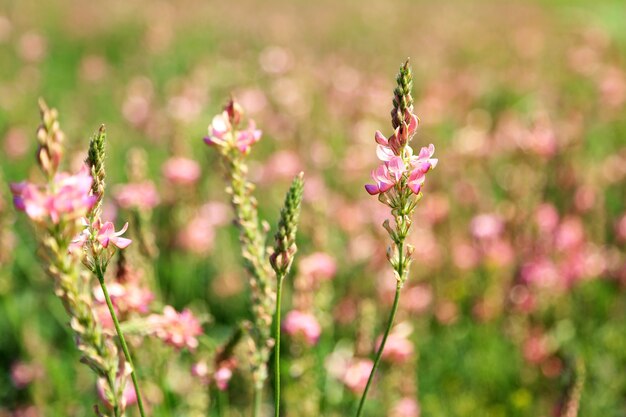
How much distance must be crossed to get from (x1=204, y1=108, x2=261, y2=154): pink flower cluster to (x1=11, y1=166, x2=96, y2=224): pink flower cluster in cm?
58

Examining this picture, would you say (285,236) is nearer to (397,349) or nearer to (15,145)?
(397,349)

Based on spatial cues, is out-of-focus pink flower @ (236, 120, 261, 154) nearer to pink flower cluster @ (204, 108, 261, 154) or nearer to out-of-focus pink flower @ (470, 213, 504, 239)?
pink flower cluster @ (204, 108, 261, 154)

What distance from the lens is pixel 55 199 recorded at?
3.56 ft

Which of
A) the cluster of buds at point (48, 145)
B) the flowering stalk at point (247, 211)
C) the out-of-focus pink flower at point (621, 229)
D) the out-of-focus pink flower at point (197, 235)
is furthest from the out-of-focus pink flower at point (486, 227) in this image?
the cluster of buds at point (48, 145)

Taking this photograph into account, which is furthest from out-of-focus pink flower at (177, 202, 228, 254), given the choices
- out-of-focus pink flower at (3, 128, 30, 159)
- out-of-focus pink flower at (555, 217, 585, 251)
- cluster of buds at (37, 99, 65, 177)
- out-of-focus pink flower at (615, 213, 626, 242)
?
cluster of buds at (37, 99, 65, 177)

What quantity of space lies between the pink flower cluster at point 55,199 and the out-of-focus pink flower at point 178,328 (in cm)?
94

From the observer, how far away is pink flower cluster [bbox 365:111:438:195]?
1374mm

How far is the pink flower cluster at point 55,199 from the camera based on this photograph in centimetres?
107

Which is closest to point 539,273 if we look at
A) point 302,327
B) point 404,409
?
point 404,409

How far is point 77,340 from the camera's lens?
50.7 inches

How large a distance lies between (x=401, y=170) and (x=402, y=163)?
2cm

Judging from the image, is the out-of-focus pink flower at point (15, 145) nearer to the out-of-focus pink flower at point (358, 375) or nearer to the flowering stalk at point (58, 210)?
the out-of-focus pink flower at point (358, 375)

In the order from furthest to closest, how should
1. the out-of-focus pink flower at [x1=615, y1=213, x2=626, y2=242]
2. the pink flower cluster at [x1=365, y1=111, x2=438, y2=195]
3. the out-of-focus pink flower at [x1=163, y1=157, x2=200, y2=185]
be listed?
the out-of-focus pink flower at [x1=615, y1=213, x2=626, y2=242] → the out-of-focus pink flower at [x1=163, y1=157, x2=200, y2=185] → the pink flower cluster at [x1=365, y1=111, x2=438, y2=195]

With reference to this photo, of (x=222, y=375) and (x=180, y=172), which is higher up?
(x=180, y=172)
